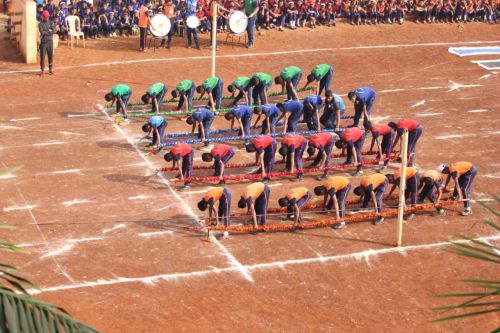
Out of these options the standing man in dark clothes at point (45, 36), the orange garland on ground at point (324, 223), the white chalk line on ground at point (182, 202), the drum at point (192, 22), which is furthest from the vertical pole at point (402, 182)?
the drum at point (192, 22)

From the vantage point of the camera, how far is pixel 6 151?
20234 mm

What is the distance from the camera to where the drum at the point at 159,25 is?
27.6 meters

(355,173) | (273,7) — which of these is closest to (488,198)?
(355,173)

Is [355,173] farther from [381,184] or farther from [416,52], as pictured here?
[416,52]

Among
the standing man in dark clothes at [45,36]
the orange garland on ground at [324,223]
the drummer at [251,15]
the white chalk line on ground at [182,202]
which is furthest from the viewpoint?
the drummer at [251,15]

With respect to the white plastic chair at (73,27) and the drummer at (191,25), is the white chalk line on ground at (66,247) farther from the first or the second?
the drummer at (191,25)

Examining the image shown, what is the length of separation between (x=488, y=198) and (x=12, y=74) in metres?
13.3

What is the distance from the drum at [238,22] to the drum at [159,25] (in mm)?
1996

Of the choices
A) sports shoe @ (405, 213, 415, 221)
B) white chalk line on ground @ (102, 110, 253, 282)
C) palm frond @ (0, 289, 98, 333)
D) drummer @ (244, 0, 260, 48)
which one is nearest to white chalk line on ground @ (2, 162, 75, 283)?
white chalk line on ground @ (102, 110, 253, 282)

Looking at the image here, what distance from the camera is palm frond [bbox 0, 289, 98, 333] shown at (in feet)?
15.1

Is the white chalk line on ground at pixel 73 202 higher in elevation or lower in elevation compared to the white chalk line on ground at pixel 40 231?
higher

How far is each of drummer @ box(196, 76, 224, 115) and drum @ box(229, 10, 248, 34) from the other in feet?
19.9

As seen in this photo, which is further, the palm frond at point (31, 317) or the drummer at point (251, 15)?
the drummer at point (251, 15)

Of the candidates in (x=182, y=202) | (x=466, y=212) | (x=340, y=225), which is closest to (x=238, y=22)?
(x=182, y=202)
